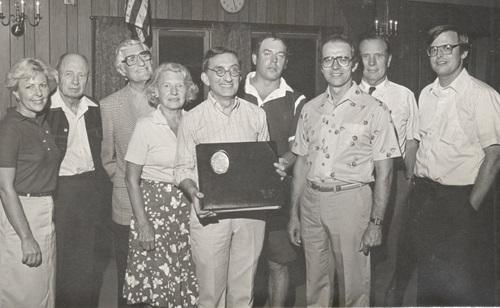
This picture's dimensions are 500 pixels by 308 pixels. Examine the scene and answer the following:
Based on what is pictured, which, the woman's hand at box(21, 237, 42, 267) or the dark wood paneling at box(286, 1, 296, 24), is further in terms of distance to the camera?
the dark wood paneling at box(286, 1, 296, 24)

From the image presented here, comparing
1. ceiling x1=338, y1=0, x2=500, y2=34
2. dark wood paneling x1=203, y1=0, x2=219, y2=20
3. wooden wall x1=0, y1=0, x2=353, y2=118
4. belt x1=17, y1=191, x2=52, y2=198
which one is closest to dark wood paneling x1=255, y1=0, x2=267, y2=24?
wooden wall x1=0, y1=0, x2=353, y2=118

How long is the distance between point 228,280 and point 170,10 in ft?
6.11

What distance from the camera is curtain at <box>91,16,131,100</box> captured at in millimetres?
3150

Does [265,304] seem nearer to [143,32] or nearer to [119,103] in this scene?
[119,103]

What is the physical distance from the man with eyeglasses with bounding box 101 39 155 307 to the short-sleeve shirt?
1.35 feet

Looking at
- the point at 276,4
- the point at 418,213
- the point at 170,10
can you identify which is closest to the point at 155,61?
the point at 170,10

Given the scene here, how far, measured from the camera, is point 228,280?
6.70 ft

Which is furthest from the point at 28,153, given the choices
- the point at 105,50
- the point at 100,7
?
the point at 100,7

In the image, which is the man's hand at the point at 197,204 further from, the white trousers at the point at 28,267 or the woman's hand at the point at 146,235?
the white trousers at the point at 28,267

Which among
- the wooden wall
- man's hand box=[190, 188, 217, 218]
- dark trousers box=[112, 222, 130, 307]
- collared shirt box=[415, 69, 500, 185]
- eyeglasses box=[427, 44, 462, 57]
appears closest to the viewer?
man's hand box=[190, 188, 217, 218]

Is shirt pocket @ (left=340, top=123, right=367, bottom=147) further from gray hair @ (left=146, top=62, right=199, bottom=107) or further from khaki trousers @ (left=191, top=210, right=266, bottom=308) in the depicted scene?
gray hair @ (left=146, top=62, right=199, bottom=107)

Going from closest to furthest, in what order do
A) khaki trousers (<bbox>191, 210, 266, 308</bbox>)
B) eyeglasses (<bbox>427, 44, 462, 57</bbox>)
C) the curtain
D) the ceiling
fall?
khaki trousers (<bbox>191, 210, 266, 308</bbox>), eyeglasses (<bbox>427, 44, 462, 57</bbox>), the ceiling, the curtain

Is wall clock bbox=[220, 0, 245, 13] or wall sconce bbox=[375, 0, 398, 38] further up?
wall clock bbox=[220, 0, 245, 13]

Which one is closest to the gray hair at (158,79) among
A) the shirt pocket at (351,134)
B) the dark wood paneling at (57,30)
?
the shirt pocket at (351,134)
